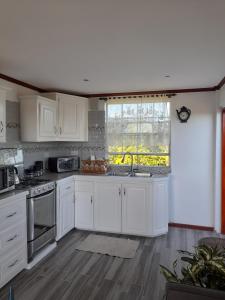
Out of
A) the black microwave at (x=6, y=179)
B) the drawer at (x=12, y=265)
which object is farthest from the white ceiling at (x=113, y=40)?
the drawer at (x=12, y=265)

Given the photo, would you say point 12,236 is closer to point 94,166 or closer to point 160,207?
point 94,166

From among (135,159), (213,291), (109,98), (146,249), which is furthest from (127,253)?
(109,98)

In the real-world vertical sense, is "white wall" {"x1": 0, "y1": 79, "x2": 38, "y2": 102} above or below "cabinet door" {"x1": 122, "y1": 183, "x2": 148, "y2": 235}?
above

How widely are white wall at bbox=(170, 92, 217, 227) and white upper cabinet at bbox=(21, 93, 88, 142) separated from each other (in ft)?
5.14

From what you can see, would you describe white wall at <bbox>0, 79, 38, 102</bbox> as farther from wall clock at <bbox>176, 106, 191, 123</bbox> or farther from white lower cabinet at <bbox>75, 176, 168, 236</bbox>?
wall clock at <bbox>176, 106, 191, 123</bbox>

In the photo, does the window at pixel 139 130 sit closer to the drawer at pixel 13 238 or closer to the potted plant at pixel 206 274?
the drawer at pixel 13 238

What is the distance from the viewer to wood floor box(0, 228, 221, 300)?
7.70 ft

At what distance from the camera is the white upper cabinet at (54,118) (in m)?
3.49

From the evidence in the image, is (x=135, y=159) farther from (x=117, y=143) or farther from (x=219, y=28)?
(x=219, y=28)

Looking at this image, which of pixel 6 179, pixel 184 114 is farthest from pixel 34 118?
pixel 184 114

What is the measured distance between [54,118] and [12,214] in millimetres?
1772

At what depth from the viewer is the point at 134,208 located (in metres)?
3.70

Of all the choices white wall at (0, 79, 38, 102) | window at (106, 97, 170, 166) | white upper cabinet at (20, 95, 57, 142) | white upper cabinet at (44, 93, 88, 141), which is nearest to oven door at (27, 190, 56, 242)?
white upper cabinet at (20, 95, 57, 142)

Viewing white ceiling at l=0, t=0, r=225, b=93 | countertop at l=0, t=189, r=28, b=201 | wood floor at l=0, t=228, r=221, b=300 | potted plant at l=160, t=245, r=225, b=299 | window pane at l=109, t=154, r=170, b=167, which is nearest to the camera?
potted plant at l=160, t=245, r=225, b=299
